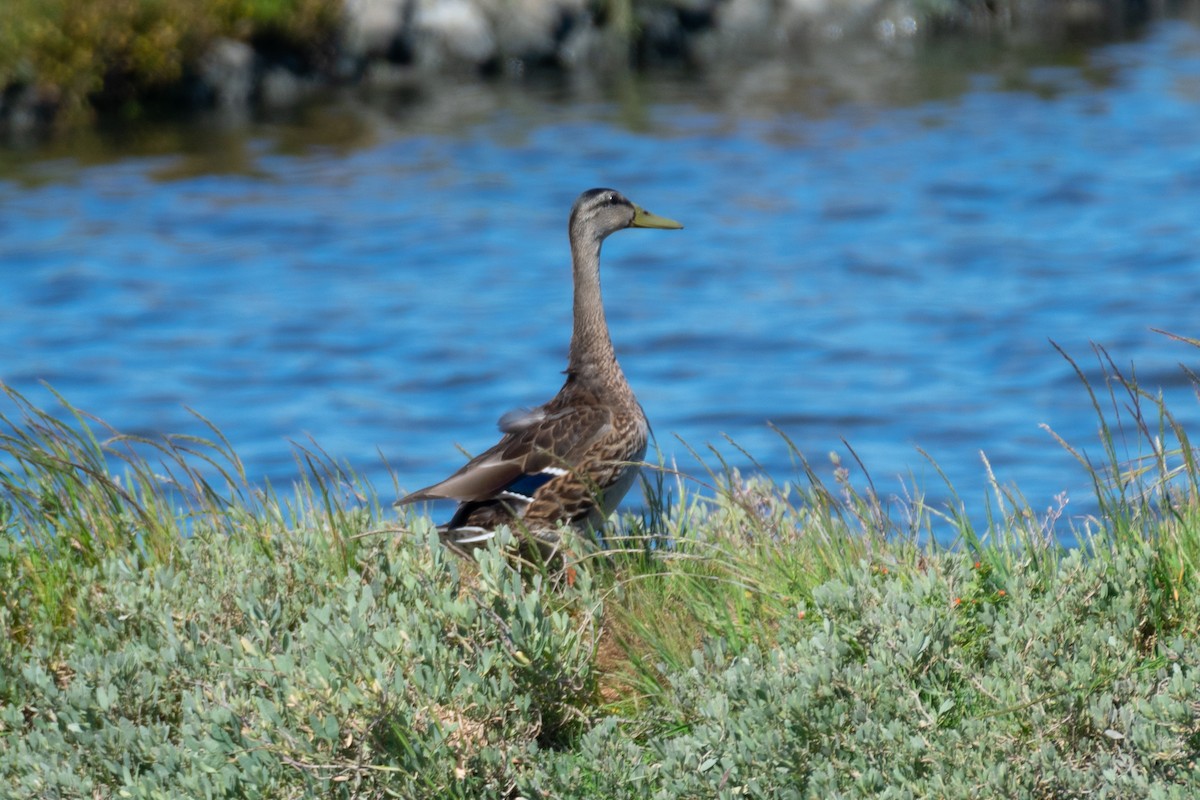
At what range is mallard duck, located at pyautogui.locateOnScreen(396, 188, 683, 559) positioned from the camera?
19.8ft

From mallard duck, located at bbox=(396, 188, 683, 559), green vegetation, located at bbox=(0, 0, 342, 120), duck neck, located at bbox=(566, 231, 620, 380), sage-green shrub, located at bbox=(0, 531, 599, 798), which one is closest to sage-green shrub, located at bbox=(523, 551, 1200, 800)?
sage-green shrub, located at bbox=(0, 531, 599, 798)

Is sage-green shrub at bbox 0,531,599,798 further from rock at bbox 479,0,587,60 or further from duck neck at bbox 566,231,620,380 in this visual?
rock at bbox 479,0,587,60

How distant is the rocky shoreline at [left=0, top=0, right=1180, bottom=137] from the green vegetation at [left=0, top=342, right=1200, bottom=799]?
52.7 feet

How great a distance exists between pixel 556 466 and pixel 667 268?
33.4 feet

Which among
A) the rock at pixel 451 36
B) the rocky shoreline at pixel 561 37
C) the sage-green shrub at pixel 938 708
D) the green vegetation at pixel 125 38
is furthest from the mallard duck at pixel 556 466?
the rock at pixel 451 36

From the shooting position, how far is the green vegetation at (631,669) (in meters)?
3.93

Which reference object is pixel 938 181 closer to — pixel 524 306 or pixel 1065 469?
pixel 524 306

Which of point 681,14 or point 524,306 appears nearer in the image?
point 524,306

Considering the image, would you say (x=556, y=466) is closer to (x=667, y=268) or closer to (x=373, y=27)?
(x=667, y=268)

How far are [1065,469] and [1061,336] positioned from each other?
2816 mm

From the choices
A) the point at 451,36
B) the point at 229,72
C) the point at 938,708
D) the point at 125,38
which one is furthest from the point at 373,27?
the point at 938,708

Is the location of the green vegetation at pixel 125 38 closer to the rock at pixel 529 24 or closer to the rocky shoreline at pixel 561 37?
the rocky shoreline at pixel 561 37

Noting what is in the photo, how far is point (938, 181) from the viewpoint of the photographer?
58.6 ft

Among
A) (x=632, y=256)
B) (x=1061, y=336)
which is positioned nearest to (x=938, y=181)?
(x=632, y=256)
